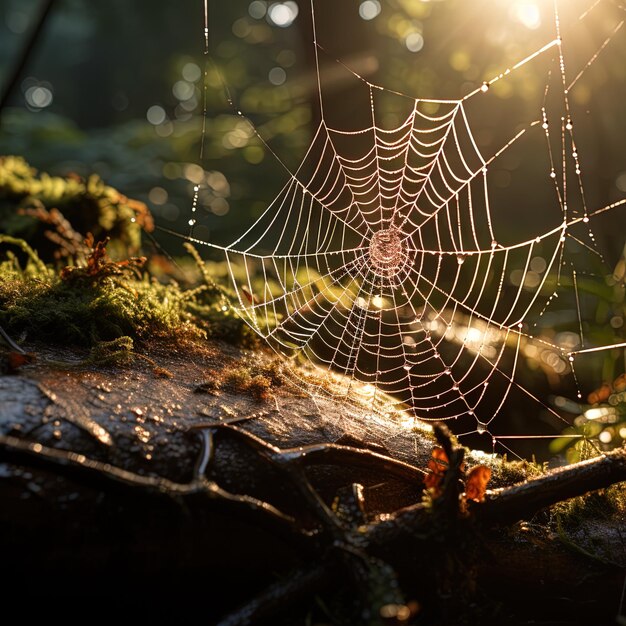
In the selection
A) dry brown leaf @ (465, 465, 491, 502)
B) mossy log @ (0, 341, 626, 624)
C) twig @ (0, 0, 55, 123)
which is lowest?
mossy log @ (0, 341, 626, 624)

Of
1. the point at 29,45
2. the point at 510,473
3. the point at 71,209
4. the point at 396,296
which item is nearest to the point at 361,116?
the point at 396,296

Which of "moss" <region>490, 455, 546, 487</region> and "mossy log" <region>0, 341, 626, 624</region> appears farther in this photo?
"moss" <region>490, 455, 546, 487</region>

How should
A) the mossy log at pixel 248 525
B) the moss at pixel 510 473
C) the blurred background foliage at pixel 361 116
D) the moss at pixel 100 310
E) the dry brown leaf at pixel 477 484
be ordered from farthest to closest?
the blurred background foliage at pixel 361 116 < the moss at pixel 100 310 < the moss at pixel 510 473 < the dry brown leaf at pixel 477 484 < the mossy log at pixel 248 525

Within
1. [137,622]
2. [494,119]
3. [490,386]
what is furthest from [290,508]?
[494,119]

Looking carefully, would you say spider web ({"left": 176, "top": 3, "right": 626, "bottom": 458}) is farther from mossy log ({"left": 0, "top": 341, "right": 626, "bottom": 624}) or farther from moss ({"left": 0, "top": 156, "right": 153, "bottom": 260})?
mossy log ({"left": 0, "top": 341, "right": 626, "bottom": 624})

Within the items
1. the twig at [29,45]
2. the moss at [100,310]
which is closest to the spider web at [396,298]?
the moss at [100,310]

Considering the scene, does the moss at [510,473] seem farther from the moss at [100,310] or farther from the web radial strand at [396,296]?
the moss at [100,310]

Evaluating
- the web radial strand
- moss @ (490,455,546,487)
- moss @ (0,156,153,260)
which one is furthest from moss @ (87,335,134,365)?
moss @ (0,156,153,260)
